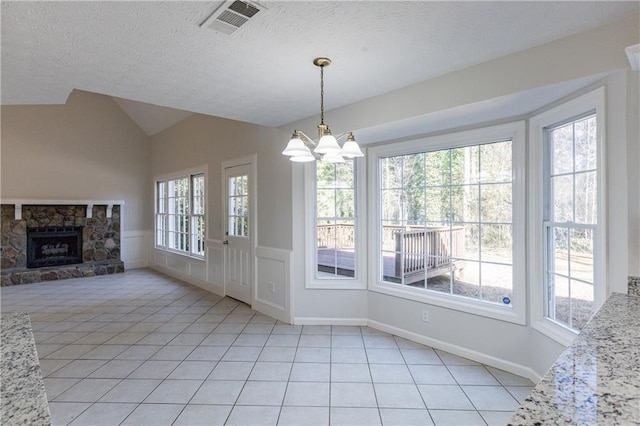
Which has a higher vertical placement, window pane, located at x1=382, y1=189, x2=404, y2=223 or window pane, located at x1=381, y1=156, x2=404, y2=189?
window pane, located at x1=381, y1=156, x2=404, y2=189

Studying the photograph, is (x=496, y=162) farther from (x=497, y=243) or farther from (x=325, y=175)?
(x=325, y=175)

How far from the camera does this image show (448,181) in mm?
3221

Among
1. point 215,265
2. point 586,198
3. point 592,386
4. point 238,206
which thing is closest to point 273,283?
point 238,206

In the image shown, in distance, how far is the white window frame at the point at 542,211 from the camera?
2.01 meters

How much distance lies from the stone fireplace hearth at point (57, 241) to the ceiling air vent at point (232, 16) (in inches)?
256

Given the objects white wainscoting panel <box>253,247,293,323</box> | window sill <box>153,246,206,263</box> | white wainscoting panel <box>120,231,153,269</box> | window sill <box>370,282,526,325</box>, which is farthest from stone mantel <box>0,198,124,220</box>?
window sill <box>370,282,526,325</box>

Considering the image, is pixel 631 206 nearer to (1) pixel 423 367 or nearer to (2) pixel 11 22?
(1) pixel 423 367

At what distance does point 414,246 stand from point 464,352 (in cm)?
110

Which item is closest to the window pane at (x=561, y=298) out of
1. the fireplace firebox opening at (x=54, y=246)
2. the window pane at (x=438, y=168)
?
the window pane at (x=438, y=168)

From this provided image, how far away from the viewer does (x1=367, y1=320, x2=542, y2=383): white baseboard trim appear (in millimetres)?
2658

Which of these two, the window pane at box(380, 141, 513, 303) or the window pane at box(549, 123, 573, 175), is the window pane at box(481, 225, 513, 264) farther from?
the window pane at box(549, 123, 573, 175)

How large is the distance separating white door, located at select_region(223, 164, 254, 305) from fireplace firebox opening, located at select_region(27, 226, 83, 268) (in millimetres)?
3935

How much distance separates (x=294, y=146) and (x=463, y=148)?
1.81 m

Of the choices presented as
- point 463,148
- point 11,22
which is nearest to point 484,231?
point 463,148
